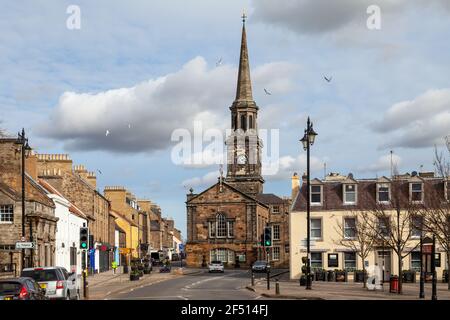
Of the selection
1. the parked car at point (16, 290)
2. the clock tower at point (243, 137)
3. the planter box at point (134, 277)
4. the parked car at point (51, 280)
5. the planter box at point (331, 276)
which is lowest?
the planter box at point (134, 277)

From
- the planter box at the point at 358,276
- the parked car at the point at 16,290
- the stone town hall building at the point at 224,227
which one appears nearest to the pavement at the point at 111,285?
the parked car at the point at 16,290

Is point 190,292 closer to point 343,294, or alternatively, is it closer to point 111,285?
point 343,294

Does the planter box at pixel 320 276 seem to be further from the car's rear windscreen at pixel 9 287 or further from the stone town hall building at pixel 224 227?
the stone town hall building at pixel 224 227

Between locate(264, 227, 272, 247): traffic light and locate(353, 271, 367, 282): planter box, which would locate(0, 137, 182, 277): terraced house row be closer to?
locate(264, 227, 272, 247): traffic light

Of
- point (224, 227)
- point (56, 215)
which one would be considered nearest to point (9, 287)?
point (56, 215)

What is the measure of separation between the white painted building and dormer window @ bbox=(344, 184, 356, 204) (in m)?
23.4

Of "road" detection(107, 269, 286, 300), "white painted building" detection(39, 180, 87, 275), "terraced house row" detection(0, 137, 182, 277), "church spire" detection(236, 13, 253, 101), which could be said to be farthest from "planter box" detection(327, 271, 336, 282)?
"church spire" detection(236, 13, 253, 101)

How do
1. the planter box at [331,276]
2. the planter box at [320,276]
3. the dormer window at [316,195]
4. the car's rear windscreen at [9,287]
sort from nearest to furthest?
the car's rear windscreen at [9,287], the planter box at [331,276], the planter box at [320,276], the dormer window at [316,195]

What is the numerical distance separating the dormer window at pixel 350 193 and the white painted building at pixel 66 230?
76.8 ft

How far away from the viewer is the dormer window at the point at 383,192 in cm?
6309

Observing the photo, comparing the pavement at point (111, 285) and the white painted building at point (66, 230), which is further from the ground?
the white painted building at point (66, 230)

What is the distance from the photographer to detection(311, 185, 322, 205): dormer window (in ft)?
208
